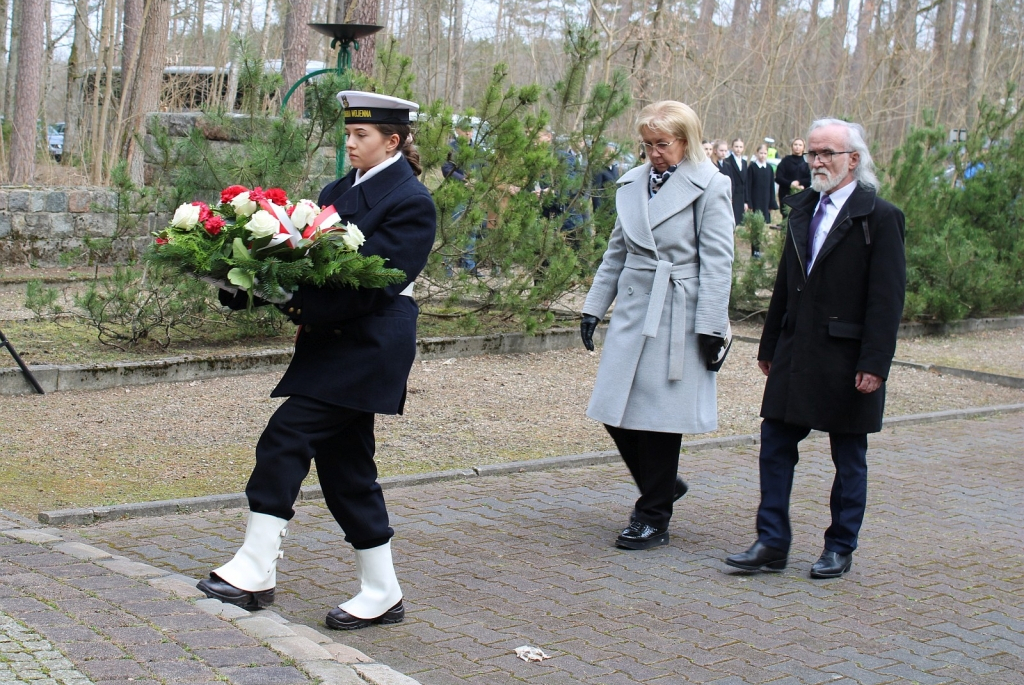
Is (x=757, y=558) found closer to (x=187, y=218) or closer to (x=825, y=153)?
(x=825, y=153)

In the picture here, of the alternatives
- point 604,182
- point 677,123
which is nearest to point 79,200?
point 604,182

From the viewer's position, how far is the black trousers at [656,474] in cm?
557

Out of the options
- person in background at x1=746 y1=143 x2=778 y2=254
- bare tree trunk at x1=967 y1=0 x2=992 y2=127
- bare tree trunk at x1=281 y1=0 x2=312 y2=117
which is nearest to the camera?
bare tree trunk at x1=281 y1=0 x2=312 y2=117

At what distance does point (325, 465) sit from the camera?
14.2 ft

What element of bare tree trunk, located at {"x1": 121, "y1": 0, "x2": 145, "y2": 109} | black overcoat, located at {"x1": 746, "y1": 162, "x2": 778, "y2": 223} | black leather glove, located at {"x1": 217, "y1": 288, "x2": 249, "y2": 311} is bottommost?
black leather glove, located at {"x1": 217, "y1": 288, "x2": 249, "y2": 311}

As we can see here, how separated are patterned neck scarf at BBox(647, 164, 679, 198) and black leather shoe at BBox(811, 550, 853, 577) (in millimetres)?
1795

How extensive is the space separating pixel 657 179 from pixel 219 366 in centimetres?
470

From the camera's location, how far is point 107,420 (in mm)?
7605

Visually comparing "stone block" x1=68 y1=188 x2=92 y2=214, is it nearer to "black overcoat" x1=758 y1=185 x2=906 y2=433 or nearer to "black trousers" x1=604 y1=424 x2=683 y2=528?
"black trousers" x1=604 y1=424 x2=683 y2=528

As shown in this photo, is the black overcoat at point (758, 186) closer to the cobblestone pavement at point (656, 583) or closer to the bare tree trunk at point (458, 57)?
the bare tree trunk at point (458, 57)

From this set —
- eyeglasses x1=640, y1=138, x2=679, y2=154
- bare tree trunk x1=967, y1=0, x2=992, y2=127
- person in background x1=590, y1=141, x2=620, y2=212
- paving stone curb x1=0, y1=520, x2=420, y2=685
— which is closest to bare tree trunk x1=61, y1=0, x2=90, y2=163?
person in background x1=590, y1=141, x2=620, y2=212

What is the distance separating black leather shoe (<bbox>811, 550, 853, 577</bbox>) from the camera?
5.20 m

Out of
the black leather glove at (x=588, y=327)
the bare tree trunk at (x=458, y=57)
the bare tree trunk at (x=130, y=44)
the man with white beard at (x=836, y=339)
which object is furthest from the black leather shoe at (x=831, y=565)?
the bare tree trunk at (x=458, y=57)

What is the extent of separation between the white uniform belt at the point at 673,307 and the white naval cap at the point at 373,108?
1.65 metres
